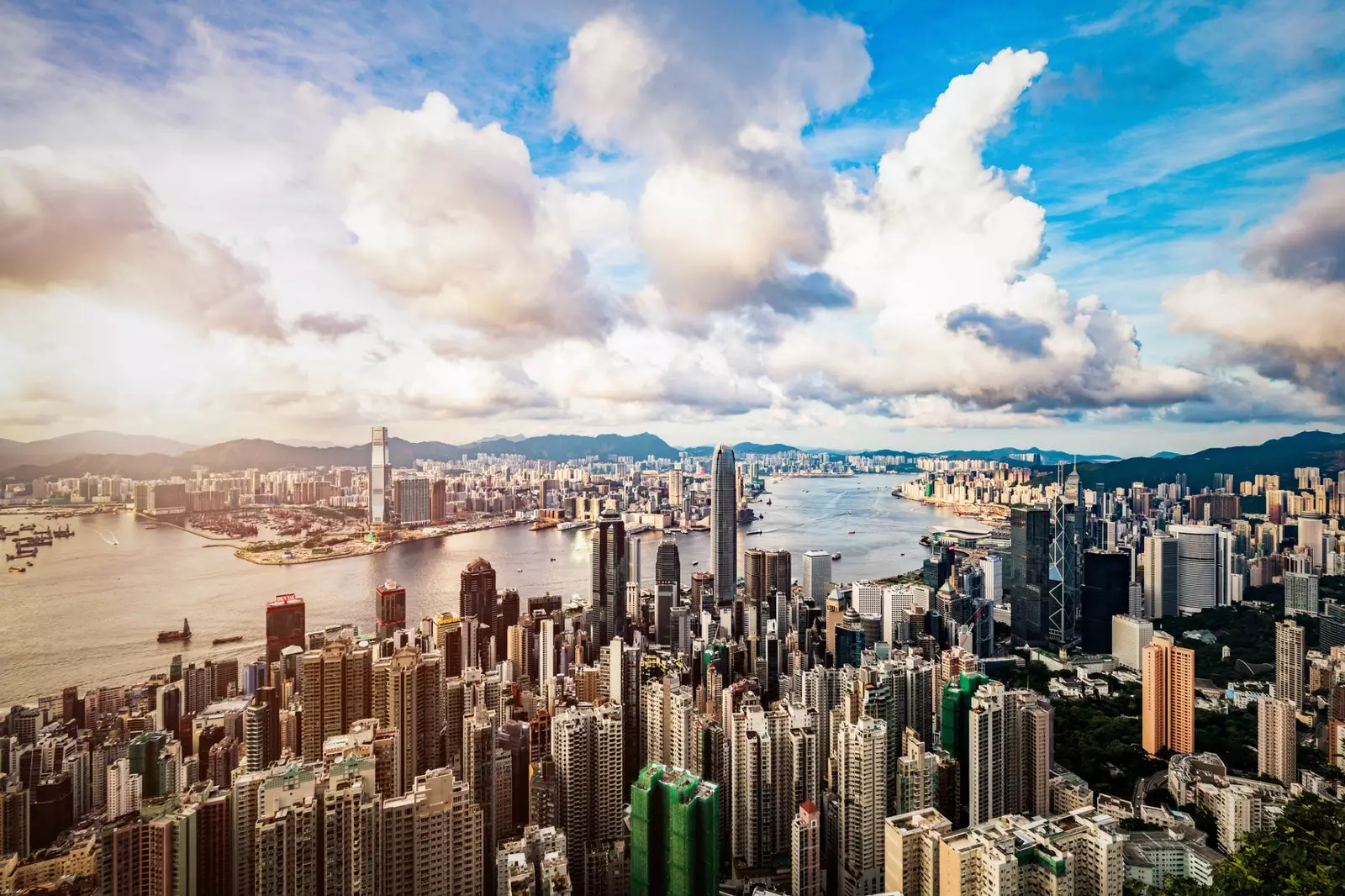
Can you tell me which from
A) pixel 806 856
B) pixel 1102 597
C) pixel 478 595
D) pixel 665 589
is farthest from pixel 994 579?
pixel 806 856

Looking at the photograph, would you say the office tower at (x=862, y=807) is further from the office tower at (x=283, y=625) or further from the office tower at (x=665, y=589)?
the office tower at (x=283, y=625)

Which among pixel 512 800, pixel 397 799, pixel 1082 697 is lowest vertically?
pixel 1082 697

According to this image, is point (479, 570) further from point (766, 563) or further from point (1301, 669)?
point (1301, 669)

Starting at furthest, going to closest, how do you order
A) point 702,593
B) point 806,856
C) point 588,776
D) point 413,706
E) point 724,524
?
point 724,524 → point 702,593 → point 413,706 → point 588,776 → point 806,856

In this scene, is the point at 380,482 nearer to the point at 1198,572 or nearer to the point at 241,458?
the point at 241,458

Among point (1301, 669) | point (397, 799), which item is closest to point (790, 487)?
point (1301, 669)

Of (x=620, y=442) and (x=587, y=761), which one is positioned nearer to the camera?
(x=587, y=761)
